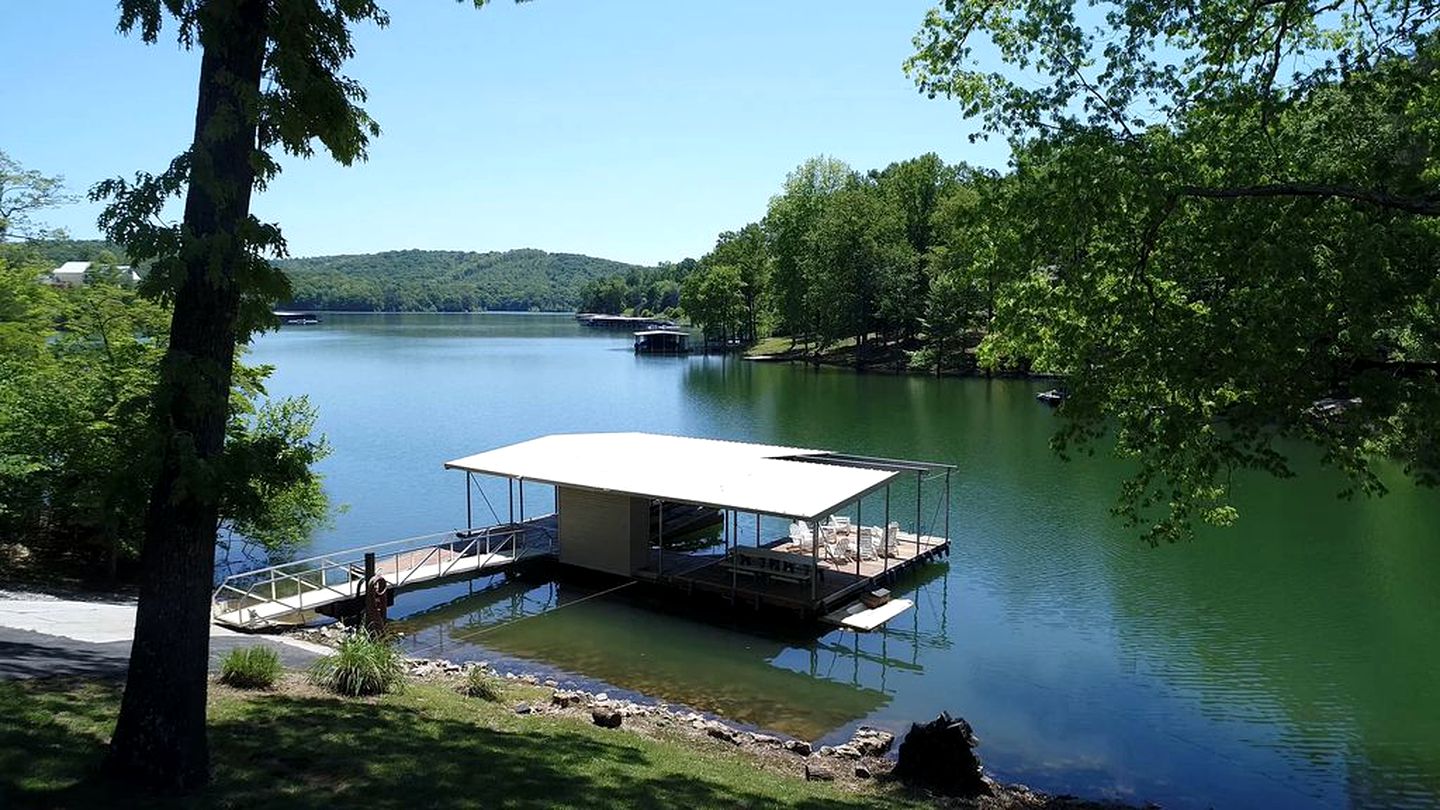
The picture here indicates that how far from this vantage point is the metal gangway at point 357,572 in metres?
17.2

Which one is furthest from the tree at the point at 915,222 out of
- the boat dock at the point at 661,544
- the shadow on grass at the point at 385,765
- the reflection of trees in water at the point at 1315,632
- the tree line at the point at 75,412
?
the shadow on grass at the point at 385,765

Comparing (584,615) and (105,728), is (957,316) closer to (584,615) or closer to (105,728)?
(584,615)

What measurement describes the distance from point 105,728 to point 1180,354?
1018 cm

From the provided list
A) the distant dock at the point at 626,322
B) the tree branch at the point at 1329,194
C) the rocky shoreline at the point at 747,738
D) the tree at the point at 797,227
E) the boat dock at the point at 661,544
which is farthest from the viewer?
the distant dock at the point at 626,322

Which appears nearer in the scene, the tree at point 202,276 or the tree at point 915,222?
the tree at point 202,276

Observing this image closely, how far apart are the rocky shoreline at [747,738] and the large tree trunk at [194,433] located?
575 cm

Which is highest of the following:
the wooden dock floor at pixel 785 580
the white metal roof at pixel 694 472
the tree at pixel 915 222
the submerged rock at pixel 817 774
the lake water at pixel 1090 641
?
the tree at pixel 915 222

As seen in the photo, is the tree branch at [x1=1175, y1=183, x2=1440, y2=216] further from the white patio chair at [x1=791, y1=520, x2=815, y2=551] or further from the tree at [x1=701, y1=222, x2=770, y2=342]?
the tree at [x1=701, y1=222, x2=770, y2=342]

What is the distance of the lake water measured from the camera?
523 inches

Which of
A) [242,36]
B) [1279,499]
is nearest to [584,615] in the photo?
[242,36]

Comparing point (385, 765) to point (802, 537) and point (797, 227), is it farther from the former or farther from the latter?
point (797, 227)

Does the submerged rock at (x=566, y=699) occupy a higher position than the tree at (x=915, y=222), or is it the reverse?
the tree at (x=915, y=222)

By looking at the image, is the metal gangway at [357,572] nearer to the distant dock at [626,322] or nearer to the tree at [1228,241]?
the tree at [1228,241]

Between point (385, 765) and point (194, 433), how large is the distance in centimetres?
330
